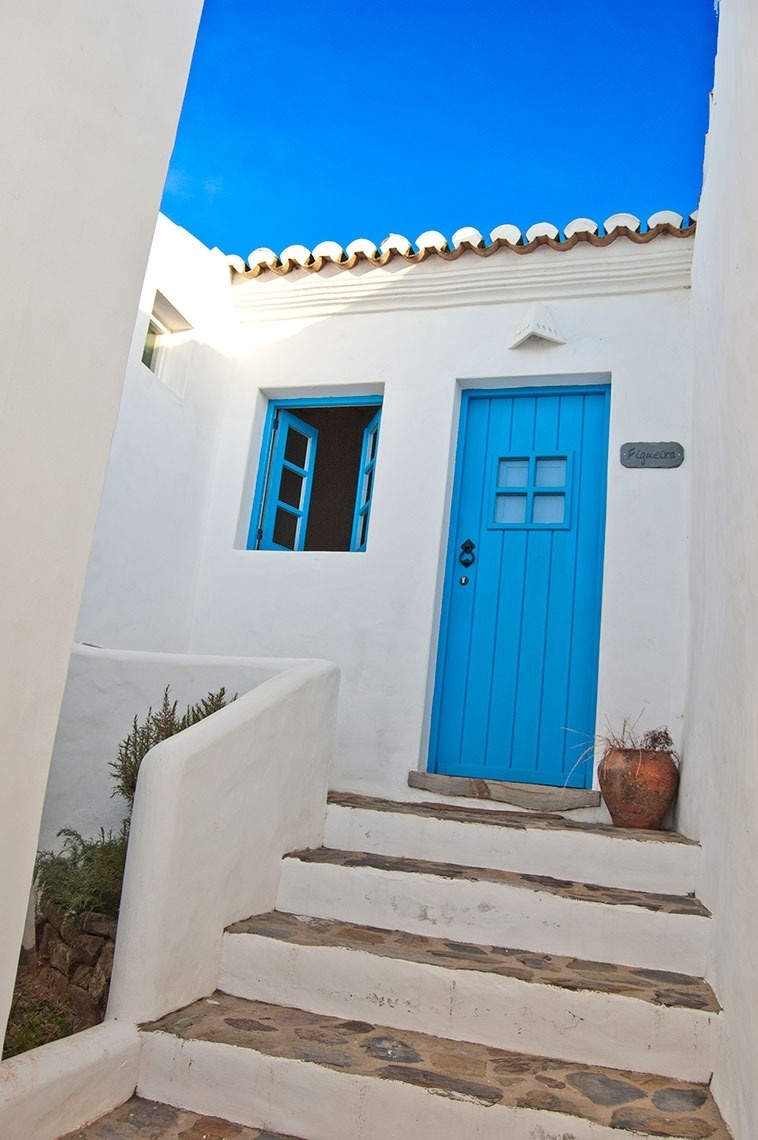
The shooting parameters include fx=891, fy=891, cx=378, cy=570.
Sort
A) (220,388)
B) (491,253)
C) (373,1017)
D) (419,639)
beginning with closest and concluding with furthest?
(373,1017)
(419,639)
(491,253)
(220,388)

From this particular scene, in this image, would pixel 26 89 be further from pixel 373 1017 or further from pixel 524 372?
pixel 524 372

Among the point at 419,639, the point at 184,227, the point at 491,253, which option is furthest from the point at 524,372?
the point at 184,227

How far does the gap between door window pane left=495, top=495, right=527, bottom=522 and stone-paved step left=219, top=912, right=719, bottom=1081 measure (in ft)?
10.3

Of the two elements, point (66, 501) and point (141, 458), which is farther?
point (141, 458)

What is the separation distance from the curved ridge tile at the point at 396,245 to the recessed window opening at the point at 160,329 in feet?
5.10

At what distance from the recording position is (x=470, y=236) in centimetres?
641

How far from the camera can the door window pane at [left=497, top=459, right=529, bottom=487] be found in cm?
620

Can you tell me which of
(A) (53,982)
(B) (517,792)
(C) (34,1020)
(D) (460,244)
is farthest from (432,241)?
(C) (34,1020)

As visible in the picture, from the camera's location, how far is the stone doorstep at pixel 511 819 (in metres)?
4.25

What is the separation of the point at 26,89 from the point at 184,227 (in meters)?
4.35

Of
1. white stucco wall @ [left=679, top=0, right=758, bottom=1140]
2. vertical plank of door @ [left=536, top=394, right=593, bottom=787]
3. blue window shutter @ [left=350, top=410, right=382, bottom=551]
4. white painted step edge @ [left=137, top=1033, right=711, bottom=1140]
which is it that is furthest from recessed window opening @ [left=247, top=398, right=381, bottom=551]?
white painted step edge @ [left=137, top=1033, right=711, bottom=1140]

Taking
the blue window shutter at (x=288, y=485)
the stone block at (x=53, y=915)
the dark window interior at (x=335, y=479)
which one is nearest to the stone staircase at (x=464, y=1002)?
the stone block at (x=53, y=915)

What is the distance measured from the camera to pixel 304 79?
9.04 m

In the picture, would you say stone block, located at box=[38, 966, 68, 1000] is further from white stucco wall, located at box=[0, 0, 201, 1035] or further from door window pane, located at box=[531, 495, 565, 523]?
door window pane, located at box=[531, 495, 565, 523]
